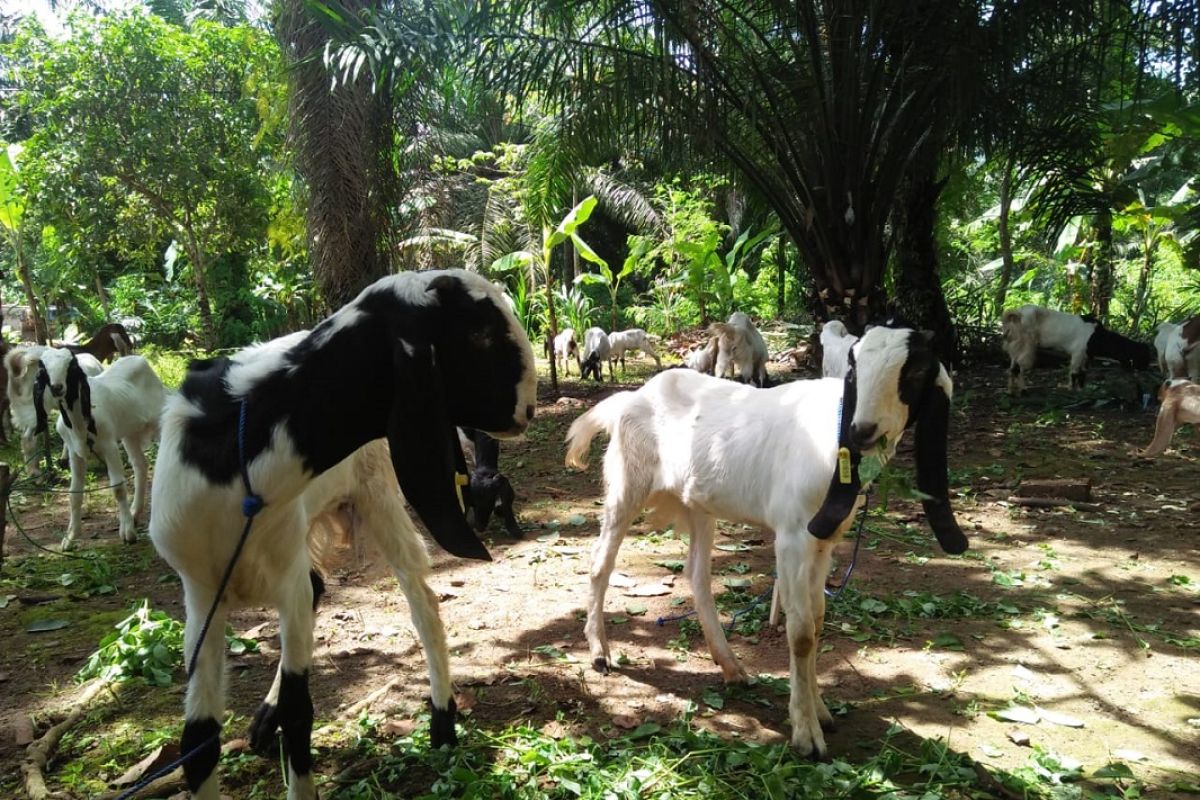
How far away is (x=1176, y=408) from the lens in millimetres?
6117

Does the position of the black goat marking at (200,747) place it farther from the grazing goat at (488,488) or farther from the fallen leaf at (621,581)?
the grazing goat at (488,488)

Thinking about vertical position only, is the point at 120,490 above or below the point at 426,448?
below

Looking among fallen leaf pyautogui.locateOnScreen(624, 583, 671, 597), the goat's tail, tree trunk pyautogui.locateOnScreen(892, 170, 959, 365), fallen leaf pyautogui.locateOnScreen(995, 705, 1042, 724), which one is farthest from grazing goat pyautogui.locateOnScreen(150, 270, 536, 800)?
tree trunk pyautogui.locateOnScreen(892, 170, 959, 365)

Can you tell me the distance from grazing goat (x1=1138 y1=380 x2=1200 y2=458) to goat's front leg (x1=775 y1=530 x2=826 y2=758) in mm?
4389

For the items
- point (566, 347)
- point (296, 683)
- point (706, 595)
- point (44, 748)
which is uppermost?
point (566, 347)

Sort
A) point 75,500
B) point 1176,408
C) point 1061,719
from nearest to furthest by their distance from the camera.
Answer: point 1061,719 → point 1176,408 → point 75,500

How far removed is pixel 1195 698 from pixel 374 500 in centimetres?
384

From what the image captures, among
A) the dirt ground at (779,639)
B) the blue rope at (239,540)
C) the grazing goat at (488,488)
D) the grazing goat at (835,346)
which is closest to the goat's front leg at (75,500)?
the dirt ground at (779,639)

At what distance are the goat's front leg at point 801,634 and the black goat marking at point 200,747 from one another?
7.03ft

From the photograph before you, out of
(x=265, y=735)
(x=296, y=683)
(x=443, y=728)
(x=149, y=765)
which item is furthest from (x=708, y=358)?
(x=296, y=683)

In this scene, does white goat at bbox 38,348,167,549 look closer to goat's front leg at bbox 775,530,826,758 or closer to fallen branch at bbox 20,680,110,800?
fallen branch at bbox 20,680,110,800

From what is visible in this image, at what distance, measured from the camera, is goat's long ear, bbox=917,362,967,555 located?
313 cm

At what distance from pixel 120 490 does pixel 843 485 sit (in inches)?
253

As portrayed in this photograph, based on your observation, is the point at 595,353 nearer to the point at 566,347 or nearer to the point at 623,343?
the point at 623,343
